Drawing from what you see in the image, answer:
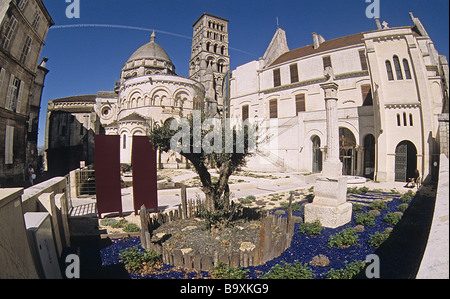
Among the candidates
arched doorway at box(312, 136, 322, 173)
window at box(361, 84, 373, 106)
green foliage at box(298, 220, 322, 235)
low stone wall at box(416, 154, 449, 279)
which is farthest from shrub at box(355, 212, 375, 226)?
window at box(361, 84, 373, 106)

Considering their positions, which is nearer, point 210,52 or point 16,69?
point 16,69

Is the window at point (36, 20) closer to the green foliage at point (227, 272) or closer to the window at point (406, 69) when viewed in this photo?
the green foliage at point (227, 272)

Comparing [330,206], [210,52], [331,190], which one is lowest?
[330,206]

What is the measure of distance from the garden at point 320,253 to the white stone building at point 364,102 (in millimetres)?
6367

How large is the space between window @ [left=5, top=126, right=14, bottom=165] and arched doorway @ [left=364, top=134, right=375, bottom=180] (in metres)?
28.9

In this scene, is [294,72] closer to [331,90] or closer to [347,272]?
[331,90]

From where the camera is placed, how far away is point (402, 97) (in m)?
18.1

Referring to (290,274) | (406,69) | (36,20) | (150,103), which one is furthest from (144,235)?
(150,103)

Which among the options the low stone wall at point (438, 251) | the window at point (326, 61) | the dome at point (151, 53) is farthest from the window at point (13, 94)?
the dome at point (151, 53)

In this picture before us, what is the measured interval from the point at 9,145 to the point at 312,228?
18.4 m

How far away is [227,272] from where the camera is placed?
191 inches

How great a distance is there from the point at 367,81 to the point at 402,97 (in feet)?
26.2
